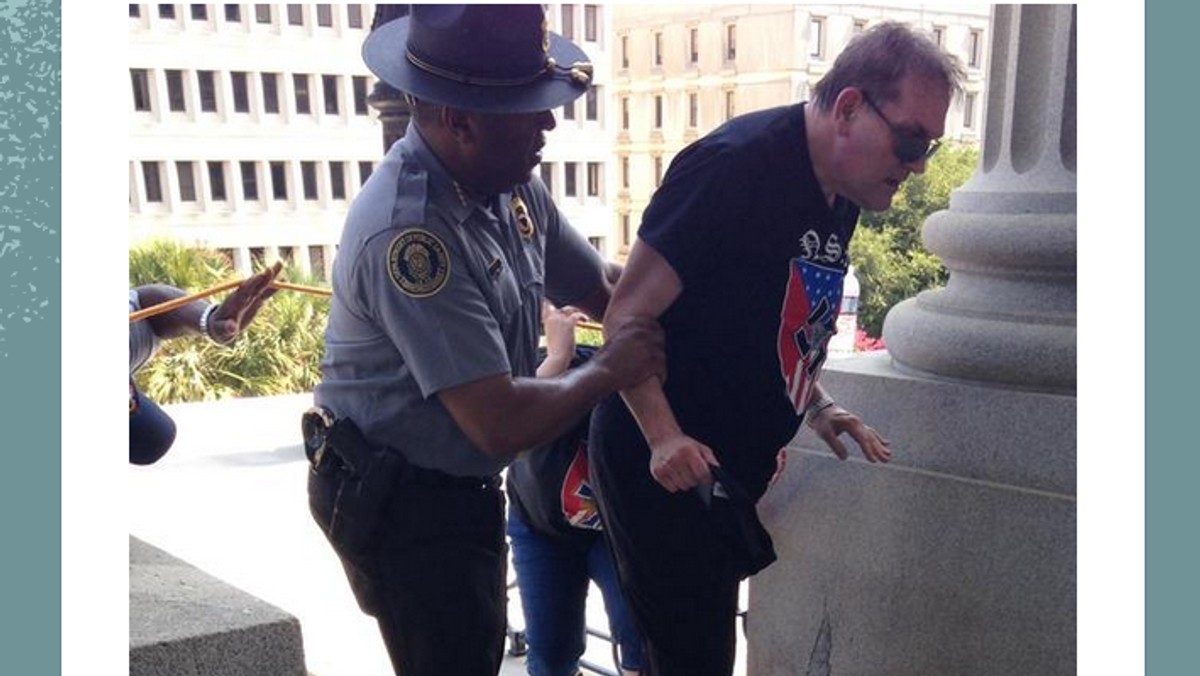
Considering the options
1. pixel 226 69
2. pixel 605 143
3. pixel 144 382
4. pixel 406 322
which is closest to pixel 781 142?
pixel 406 322

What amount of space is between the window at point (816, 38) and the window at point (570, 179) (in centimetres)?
1025

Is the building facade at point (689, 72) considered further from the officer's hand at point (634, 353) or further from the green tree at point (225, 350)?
the officer's hand at point (634, 353)

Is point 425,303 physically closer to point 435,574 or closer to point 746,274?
point 435,574

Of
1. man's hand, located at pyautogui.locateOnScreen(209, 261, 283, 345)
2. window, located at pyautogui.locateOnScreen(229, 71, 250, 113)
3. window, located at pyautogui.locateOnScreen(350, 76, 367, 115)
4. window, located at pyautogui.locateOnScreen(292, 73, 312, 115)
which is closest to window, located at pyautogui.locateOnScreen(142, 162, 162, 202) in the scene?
window, located at pyautogui.locateOnScreen(229, 71, 250, 113)

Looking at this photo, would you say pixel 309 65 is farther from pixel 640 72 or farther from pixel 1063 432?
pixel 1063 432

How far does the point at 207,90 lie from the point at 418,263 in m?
37.4

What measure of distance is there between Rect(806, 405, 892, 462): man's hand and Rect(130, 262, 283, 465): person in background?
1.43 m

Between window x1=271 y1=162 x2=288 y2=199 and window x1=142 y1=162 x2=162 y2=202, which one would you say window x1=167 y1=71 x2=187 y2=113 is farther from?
window x1=271 y1=162 x2=288 y2=199

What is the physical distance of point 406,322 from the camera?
1.79m

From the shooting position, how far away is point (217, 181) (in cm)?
3688

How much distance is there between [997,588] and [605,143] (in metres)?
39.4

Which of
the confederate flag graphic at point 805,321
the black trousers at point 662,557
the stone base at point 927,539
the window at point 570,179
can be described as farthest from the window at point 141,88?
the confederate flag graphic at point 805,321

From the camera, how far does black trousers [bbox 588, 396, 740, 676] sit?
84.7 inches

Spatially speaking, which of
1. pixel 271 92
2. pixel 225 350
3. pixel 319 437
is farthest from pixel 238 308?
pixel 271 92
